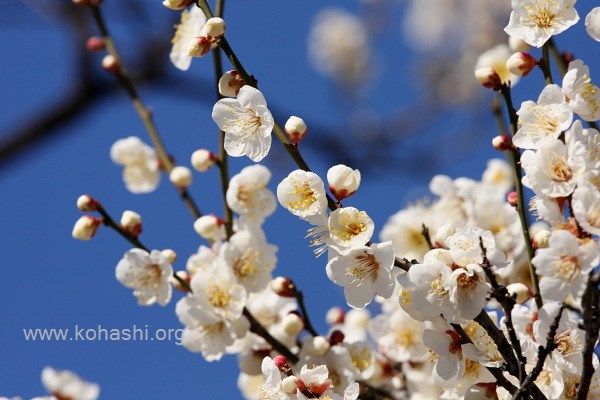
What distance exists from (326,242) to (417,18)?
23.1 feet

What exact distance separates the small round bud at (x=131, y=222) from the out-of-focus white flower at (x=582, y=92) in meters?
1.06

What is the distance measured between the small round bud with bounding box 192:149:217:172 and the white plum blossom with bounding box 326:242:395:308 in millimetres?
703

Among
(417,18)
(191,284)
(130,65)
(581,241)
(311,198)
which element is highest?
(417,18)

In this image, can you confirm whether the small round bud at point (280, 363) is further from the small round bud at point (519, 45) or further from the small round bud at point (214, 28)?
the small round bud at point (519, 45)

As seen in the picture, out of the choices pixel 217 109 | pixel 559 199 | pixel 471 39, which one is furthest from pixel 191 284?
pixel 471 39

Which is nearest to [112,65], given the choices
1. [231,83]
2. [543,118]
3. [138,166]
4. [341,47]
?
[138,166]

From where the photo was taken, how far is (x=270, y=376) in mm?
1520

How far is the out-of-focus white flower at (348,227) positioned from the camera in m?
1.41

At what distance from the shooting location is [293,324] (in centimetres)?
196

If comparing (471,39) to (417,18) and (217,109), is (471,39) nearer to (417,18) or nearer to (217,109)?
(417,18)

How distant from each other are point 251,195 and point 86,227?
0.43 metres

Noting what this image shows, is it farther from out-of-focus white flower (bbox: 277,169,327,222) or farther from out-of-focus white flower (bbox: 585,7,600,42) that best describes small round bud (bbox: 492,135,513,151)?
out-of-focus white flower (bbox: 277,169,327,222)

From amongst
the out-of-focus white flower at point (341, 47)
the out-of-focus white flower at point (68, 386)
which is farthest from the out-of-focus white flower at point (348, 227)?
the out-of-focus white flower at point (341, 47)

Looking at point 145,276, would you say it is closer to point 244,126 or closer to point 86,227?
point 86,227
